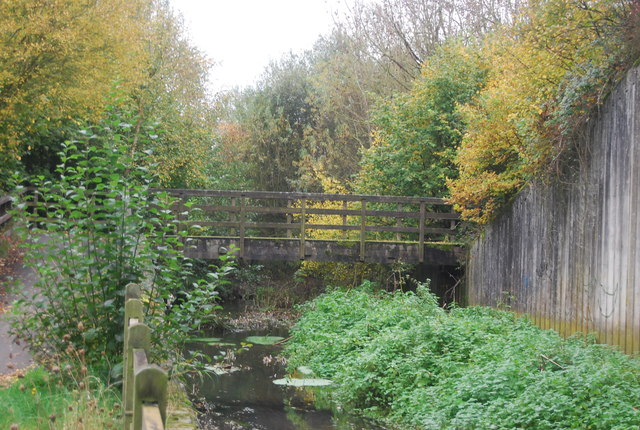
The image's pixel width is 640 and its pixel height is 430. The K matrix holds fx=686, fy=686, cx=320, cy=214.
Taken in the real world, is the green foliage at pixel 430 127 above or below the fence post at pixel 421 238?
above

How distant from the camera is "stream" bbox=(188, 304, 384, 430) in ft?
29.5

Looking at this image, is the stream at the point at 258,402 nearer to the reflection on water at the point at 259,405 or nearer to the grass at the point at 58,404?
the reflection on water at the point at 259,405

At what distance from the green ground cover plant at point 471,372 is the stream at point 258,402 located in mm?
513

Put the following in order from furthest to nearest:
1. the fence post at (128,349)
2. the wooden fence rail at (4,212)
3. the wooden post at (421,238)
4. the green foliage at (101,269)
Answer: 1. the wooden post at (421,238)
2. the wooden fence rail at (4,212)
3. the green foliage at (101,269)
4. the fence post at (128,349)

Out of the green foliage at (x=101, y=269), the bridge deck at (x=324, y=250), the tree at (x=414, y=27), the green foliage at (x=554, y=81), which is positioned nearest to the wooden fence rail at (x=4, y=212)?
the bridge deck at (x=324, y=250)

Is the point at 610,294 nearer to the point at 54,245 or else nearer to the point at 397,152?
the point at 54,245

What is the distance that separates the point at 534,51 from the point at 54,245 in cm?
768

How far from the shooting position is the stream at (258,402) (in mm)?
→ 8977

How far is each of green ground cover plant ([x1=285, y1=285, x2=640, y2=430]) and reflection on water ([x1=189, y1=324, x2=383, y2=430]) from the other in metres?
0.56

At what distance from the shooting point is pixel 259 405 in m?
10.1

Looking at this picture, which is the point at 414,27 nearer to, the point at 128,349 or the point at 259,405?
the point at 259,405

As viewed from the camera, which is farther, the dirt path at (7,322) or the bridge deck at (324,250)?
the bridge deck at (324,250)

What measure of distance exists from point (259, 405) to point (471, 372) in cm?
332

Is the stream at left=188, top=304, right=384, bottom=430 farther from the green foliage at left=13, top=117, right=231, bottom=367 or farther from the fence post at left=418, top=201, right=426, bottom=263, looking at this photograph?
the fence post at left=418, top=201, right=426, bottom=263
